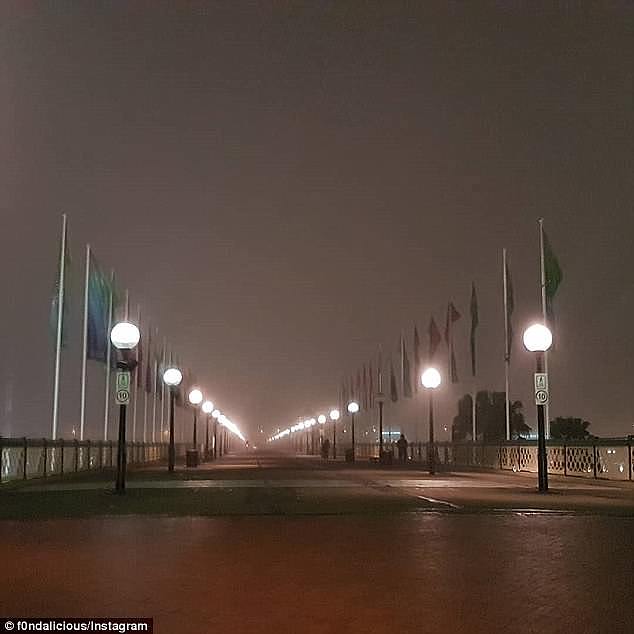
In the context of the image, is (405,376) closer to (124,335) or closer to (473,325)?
(473,325)

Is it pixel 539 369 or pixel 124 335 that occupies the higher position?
pixel 124 335

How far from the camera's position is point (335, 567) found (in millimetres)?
10148

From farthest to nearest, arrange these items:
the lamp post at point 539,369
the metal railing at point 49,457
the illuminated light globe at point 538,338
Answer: the metal railing at point 49,457 → the illuminated light globe at point 538,338 → the lamp post at point 539,369

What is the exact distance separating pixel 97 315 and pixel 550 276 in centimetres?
2008

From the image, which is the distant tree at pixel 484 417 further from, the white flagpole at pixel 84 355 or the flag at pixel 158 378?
the white flagpole at pixel 84 355

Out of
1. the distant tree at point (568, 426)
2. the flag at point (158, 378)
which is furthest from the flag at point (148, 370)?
the distant tree at point (568, 426)

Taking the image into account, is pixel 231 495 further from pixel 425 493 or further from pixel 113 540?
pixel 113 540

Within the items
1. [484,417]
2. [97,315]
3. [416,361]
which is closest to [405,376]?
[416,361]

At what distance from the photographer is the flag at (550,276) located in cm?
3834

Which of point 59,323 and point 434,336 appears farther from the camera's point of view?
point 434,336

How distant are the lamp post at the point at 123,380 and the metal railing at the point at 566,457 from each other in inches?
553

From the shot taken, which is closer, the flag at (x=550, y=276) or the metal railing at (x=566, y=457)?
the metal railing at (x=566, y=457)

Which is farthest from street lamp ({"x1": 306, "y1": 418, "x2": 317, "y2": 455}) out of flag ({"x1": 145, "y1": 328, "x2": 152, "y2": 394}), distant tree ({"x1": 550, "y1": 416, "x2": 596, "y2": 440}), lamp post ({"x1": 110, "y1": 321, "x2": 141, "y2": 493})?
lamp post ({"x1": 110, "y1": 321, "x2": 141, "y2": 493})

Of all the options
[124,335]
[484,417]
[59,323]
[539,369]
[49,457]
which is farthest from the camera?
[484,417]
